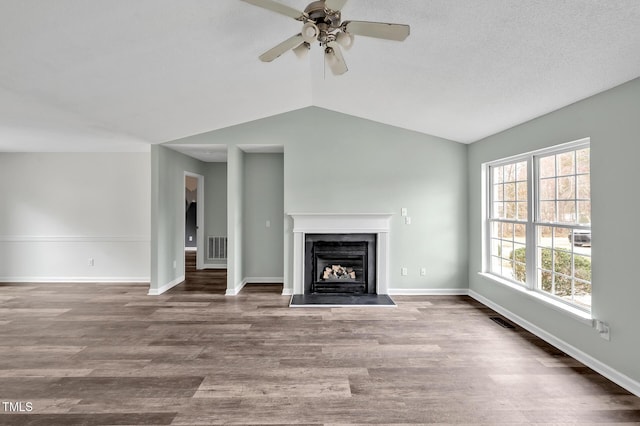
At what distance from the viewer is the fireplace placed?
500 cm

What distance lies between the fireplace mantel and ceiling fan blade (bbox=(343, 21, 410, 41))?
313cm

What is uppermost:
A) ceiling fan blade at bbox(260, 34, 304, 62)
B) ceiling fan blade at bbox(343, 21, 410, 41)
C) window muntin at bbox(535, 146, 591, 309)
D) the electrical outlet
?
ceiling fan blade at bbox(260, 34, 304, 62)

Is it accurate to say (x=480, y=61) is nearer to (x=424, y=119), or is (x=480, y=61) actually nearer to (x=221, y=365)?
(x=424, y=119)

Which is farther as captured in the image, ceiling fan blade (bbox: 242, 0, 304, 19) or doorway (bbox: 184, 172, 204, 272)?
doorway (bbox: 184, 172, 204, 272)

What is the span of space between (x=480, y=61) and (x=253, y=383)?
315cm

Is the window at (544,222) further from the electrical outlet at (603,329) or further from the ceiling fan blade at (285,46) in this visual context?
the ceiling fan blade at (285,46)

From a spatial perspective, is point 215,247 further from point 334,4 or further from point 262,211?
point 334,4

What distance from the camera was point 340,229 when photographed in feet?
16.3

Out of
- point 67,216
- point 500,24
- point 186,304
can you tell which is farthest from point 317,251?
point 67,216

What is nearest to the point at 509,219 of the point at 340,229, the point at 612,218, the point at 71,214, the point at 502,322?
the point at 502,322

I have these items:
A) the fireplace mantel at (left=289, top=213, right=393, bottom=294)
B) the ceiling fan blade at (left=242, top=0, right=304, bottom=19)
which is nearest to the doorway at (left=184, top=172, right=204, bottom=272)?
the fireplace mantel at (left=289, top=213, right=393, bottom=294)

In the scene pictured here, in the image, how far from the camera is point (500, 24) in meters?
2.16

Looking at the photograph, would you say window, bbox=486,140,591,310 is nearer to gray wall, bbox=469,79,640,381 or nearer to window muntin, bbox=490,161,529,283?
window muntin, bbox=490,161,529,283

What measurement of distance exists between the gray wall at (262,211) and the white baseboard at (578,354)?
11.8 feet
